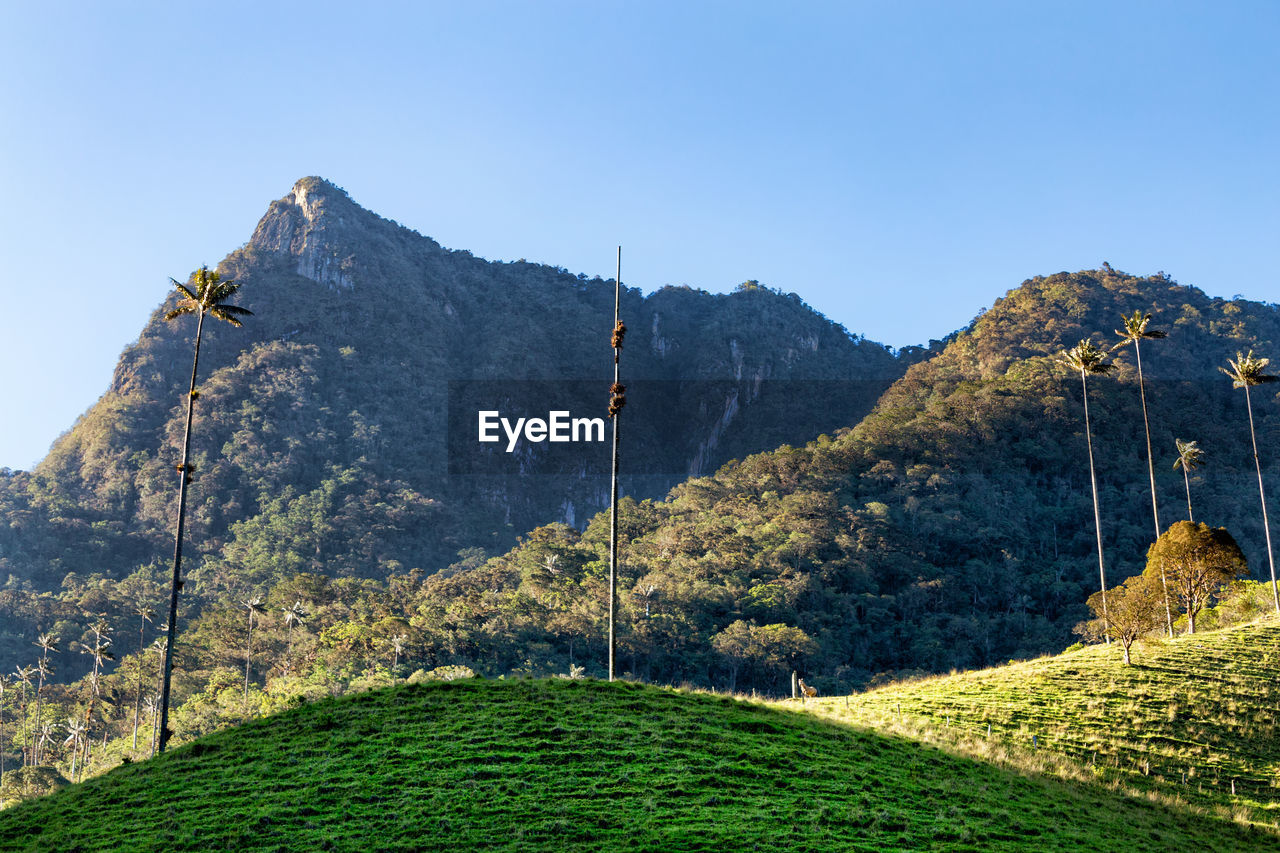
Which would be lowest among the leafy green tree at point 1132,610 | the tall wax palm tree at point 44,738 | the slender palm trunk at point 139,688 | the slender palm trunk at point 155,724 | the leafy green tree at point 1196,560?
the tall wax palm tree at point 44,738

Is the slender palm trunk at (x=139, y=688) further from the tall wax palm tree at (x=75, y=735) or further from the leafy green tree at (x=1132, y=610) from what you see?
the leafy green tree at (x=1132, y=610)

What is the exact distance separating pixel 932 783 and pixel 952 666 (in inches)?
2233

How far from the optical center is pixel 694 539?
106 metres

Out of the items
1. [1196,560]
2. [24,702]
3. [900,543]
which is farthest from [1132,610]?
[24,702]

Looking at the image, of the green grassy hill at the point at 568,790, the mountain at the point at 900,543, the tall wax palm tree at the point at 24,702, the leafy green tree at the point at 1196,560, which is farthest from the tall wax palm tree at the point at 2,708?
the leafy green tree at the point at 1196,560

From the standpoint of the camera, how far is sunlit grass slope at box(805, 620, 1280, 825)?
3266 cm

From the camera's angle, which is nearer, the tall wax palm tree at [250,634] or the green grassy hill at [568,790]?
the green grassy hill at [568,790]

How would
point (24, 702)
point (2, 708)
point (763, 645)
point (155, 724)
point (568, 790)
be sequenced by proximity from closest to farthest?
point (568, 790), point (763, 645), point (155, 724), point (2, 708), point (24, 702)

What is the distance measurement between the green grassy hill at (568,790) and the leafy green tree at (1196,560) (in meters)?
27.8

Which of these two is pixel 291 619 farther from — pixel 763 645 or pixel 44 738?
pixel 763 645

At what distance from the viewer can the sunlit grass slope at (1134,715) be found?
3266cm

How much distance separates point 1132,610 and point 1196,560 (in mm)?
10380

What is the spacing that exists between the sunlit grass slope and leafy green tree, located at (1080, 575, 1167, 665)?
3.81 ft

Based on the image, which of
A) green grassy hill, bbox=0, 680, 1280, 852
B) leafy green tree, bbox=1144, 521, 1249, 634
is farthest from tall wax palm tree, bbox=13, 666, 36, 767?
leafy green tree, bbox=1144, 521, 1249, 634
